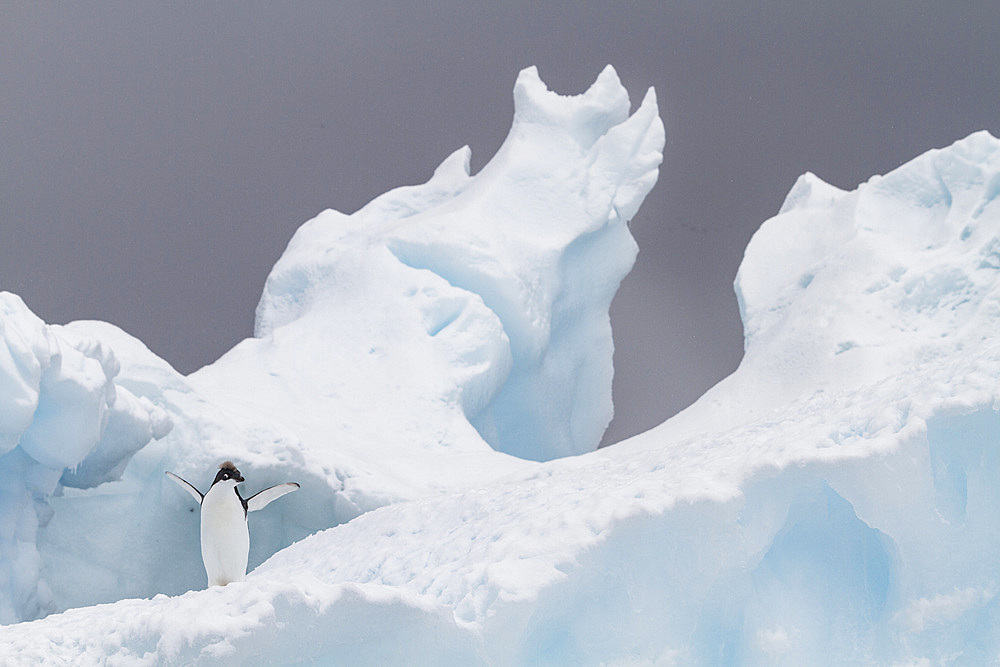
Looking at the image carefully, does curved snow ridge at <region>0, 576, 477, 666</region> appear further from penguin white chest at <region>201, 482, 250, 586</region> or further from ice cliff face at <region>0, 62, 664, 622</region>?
ice cliff face at <region>0, 62, 664, 622</region>

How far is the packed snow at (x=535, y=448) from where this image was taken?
2004 millimetres

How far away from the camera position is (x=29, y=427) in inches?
150

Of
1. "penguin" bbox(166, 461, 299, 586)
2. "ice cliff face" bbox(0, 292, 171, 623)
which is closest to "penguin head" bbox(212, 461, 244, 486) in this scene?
"penguin" bbox(166, 461, 299, 586)

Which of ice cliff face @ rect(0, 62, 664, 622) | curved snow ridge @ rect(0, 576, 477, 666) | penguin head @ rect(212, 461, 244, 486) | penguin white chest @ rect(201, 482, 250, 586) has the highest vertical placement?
ice cliff face @ rect(0, 62, 664, 622)

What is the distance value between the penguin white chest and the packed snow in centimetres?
18

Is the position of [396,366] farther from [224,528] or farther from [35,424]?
[224,528]

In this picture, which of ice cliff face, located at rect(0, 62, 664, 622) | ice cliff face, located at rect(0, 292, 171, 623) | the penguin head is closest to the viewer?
the penguin head

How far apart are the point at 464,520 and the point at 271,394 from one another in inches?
131

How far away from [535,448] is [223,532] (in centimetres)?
428

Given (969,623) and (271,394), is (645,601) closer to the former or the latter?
(969,623)

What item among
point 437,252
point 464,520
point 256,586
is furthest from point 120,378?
point 256,586

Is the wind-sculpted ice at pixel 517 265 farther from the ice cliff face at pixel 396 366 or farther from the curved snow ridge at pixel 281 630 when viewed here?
the curved snow ridge at pixel 281 630

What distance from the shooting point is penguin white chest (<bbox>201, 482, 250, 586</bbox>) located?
3027 mm

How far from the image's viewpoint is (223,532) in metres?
3.04
